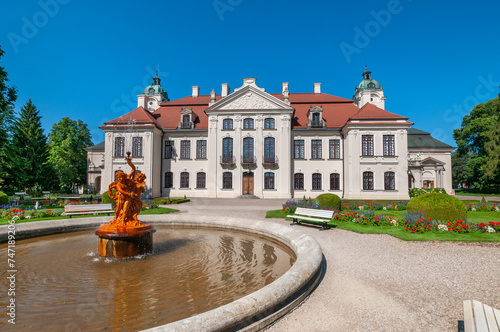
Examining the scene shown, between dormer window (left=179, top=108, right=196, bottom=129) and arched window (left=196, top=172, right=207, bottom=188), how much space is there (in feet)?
18.8

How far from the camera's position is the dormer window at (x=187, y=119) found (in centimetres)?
3025

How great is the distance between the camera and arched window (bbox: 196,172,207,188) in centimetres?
2959

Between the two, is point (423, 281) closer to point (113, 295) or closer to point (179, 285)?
point (179, 285)

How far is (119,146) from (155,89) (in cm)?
1908

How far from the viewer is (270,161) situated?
28.2m

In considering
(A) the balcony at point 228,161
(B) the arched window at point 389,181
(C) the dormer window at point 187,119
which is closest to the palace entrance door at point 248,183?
(A) the balcony at point 228,161

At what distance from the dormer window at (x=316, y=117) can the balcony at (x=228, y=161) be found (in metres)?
9.74

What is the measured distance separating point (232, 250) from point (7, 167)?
2931cm

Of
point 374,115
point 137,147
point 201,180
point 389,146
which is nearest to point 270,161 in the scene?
point 201,180

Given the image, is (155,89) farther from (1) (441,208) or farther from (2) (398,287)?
(2) (398,287)

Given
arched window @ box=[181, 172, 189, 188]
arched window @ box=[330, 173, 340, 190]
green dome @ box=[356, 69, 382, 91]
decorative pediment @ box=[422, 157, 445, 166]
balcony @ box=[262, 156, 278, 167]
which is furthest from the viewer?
green dome @ box=[356, 69, 382, 91]

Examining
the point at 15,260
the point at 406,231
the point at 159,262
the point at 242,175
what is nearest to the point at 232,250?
the point at 159,262

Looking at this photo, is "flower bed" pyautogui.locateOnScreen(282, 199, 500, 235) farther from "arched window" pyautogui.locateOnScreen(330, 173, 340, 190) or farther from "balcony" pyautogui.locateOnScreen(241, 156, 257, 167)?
Answer: "arched window" pyautogui.locateOnScreen(330, 173, 340, 190)

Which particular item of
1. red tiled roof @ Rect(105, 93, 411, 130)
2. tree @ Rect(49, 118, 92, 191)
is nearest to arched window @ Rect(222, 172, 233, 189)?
red tiled roof @ Rect(105, 93, 411, 130)
